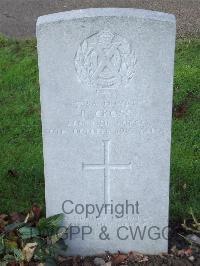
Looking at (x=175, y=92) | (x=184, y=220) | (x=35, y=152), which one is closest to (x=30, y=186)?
(x=35, y=152)

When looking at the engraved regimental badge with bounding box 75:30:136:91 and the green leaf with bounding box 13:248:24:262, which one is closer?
the engraved regimental badge with bounding box 75:30:136:91

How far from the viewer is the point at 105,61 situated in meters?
3.51

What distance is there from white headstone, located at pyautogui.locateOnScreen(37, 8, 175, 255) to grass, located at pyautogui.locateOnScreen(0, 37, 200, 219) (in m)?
0.65

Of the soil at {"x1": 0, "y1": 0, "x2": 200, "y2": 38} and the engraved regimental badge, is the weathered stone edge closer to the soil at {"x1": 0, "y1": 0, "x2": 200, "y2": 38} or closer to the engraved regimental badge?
the engraved regimental badge

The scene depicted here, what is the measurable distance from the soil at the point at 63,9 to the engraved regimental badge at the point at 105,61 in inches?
172

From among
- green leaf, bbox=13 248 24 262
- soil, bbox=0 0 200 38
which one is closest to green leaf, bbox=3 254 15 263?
green leaf, bbox=13 248 24 262

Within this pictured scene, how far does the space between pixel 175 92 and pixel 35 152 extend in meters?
1.66

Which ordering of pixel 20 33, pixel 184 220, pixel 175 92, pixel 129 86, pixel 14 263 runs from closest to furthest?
pixel 129 86
pixel 14 263
pixel 184 220
pixel 175 92
pixel 20 33

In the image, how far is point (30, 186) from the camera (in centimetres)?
482

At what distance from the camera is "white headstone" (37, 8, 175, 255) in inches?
135

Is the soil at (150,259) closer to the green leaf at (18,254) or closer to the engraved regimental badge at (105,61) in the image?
the green leaf at (18,254)

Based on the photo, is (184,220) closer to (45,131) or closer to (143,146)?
(143,146)

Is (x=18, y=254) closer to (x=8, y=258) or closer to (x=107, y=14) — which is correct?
(x=8, y=258)

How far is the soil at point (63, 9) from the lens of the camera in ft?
26.0
